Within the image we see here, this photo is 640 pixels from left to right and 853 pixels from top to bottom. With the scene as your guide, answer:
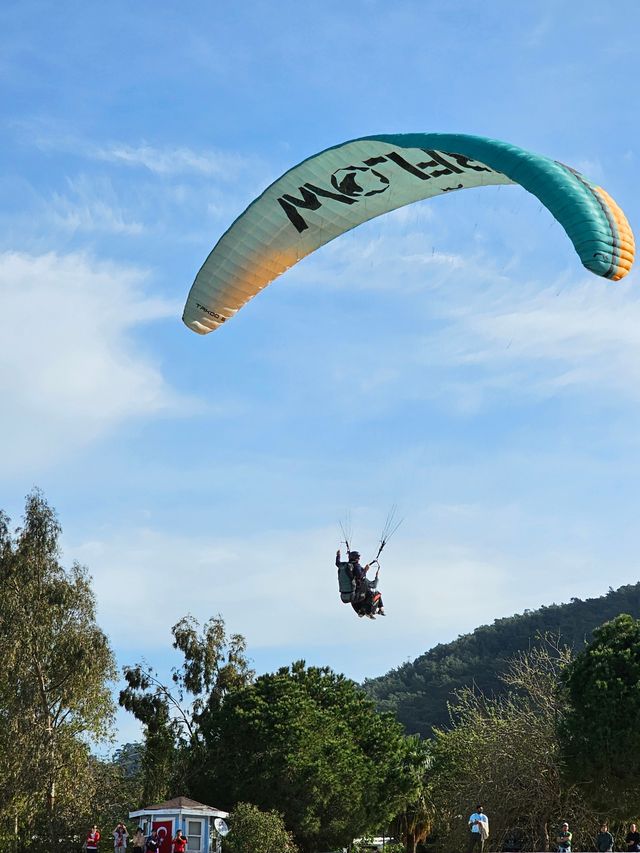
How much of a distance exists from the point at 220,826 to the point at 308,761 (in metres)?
7.24

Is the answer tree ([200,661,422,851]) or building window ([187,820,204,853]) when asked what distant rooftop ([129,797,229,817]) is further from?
tree ([200,661,422,851])

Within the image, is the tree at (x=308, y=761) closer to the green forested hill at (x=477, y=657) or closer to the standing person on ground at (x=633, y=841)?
the standing person on ground at (x=633, y=841)

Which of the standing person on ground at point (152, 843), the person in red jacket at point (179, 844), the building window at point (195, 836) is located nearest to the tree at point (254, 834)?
the building window at point (195, 836)

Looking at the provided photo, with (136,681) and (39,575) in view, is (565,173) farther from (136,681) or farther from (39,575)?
(136,681)

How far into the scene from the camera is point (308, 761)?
108 ft

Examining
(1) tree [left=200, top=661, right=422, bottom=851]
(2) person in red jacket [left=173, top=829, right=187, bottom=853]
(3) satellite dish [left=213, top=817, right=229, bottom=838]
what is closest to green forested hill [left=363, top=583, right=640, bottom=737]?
(1) tree [left=200, top=661, right=422, bottom=851]

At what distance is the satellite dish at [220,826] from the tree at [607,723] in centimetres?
904

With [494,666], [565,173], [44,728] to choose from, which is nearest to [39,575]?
[44,728]

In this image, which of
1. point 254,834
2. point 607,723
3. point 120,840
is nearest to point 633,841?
point 607,723

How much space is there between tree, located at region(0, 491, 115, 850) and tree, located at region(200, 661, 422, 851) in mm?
4125

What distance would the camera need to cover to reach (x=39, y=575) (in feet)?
117

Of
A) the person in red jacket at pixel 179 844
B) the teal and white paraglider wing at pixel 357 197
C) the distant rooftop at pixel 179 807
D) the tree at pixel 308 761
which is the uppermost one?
the teal and white paraglider wing at pixel 357 197

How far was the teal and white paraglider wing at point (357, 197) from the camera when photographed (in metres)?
13.8

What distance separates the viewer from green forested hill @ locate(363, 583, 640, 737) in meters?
93.4
